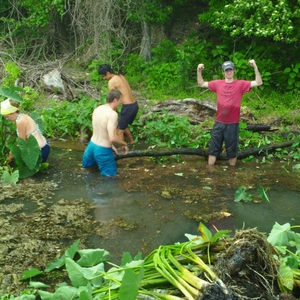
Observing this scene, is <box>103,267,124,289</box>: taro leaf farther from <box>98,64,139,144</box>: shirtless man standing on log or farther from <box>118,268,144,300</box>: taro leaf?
<box>98,64,139,144</box>: shirtless man standing on log

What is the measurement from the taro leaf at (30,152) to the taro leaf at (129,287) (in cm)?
449

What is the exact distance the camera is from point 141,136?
9781 mm

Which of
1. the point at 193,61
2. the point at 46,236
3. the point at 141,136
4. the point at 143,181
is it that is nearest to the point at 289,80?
the point at 193,61

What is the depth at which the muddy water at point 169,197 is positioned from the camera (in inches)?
208

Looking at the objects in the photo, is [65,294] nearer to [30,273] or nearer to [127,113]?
[30,273]

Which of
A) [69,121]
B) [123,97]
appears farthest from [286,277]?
[69,121]

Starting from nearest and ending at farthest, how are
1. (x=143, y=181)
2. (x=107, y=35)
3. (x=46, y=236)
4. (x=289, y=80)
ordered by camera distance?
(x=46, y=236) < (x=143, y=181) < (x=289, y=80) < (x=107, y=35)

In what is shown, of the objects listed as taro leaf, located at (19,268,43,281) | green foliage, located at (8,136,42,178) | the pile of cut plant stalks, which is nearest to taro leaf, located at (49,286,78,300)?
the pile of cut plant stalks

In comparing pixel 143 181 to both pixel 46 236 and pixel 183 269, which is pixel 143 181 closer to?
pixel 46 236

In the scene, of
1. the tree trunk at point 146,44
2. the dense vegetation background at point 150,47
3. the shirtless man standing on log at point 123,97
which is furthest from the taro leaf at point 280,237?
the tree trunk at point 146,44

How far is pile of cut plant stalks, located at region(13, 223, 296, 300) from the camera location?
9.25 ft

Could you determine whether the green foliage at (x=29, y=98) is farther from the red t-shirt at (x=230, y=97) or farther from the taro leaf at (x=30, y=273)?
the taro leaf at (x=30, y=273)

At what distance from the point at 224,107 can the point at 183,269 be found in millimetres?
4858

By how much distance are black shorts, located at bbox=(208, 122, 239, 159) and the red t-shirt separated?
0.10 metres
